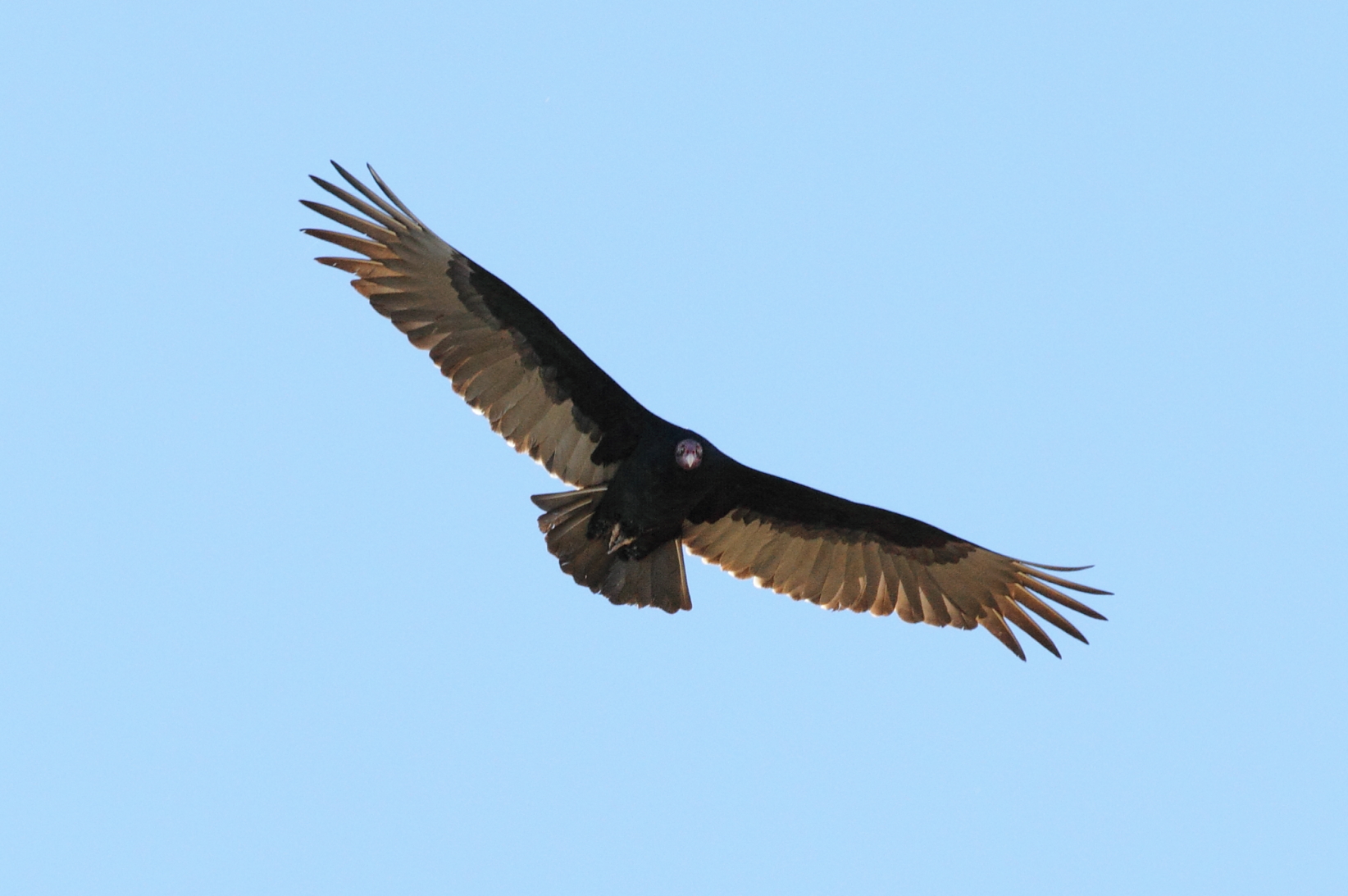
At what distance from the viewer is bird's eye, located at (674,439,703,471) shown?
901 centimetres

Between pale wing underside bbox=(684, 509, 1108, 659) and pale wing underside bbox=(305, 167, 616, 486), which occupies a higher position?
pale wing underside bbox=(684, 509, 1108, 659)

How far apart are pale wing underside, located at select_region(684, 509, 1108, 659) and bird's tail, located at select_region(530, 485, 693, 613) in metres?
0.47

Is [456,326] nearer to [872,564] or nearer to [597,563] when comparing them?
[597,563]

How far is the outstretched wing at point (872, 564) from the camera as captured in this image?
971 cm

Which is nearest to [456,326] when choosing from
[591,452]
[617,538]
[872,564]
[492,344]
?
[492,344]

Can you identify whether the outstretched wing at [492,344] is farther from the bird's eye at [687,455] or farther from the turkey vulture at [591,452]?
the bird's eye at [687,455]

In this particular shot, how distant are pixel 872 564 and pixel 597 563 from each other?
1696 mm

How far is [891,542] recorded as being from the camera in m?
9.85

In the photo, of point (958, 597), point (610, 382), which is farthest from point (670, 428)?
point (958, 597)

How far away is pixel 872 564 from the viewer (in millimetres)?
9906

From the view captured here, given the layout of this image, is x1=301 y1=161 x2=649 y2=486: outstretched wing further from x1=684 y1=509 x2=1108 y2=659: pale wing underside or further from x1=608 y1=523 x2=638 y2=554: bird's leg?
x1=684 y1=509 x2=1108 y2=659: pale wing underside

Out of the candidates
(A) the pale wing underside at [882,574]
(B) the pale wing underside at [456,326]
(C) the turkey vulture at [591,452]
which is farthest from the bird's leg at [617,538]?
(A) the pale wing underside at [882,574]

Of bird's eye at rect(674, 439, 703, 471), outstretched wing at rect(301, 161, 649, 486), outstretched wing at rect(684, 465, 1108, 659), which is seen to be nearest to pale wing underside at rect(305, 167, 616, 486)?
outstretched wing at rect(301, 161, 649, 486)

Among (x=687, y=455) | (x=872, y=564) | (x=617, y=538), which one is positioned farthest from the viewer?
(x=872, y=564)
